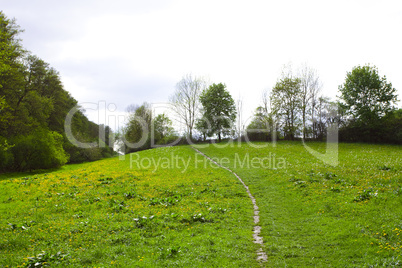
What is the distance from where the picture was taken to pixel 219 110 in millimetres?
69000

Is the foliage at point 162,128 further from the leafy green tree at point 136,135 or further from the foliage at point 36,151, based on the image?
the foliage at point 36,151

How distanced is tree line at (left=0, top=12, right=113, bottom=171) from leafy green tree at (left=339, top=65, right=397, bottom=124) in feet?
211

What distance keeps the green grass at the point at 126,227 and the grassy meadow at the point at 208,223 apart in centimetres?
5

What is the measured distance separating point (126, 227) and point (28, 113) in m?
38.6

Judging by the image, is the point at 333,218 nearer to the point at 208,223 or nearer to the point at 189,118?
the point at 208,223

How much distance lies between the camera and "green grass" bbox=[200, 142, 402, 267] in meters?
8.64

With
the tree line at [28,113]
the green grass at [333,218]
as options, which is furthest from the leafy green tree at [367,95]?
the tree line at [28,113]

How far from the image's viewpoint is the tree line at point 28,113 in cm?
3378

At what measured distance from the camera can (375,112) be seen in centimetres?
5412

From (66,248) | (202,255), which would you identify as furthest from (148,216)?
(202,255)

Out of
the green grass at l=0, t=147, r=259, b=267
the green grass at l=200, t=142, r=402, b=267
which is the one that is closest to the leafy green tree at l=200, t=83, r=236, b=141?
the green grass at l=200, t=142, r=402, b=267

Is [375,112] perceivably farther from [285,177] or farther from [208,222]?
[208,222]

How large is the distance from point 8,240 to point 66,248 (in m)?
3.10

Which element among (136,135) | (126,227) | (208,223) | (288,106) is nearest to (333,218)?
(208,223)
